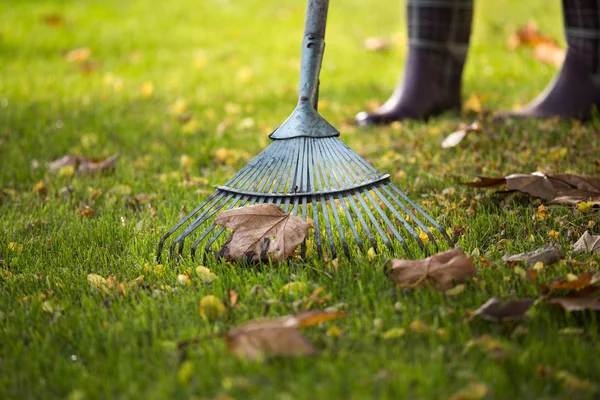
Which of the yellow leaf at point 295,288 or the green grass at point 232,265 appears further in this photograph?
the yellow leaf at point 295,288

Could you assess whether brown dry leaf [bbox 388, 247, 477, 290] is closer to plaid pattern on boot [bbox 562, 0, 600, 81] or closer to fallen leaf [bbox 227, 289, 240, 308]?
fallen leaf [bbox 227, 289, 240, 308]

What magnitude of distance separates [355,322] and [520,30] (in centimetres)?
385

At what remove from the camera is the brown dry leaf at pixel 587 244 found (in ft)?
5.53

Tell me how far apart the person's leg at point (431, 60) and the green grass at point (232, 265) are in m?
0.11

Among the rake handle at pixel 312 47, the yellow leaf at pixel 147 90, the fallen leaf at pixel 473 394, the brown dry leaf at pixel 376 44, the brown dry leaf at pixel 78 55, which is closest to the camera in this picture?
the fallen leaf at pixel 473 394

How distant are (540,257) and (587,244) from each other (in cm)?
19

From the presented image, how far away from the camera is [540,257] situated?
1.60m

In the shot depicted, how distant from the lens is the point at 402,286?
1.50 metres

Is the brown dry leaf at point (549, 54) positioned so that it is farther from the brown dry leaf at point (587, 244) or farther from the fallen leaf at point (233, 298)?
the fallen leaf at point (233, 298)

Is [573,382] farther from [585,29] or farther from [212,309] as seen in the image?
[585,29]

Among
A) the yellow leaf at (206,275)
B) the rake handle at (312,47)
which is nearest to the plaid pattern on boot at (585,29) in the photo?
the rake handle at (312,47)

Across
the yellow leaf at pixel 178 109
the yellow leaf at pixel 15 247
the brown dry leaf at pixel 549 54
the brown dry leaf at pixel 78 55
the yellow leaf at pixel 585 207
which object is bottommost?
the yellow leaf at pixel 15 247

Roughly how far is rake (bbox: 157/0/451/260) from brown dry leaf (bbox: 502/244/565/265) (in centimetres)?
17

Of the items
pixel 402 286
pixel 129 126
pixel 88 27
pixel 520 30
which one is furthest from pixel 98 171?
pixel 88 27
